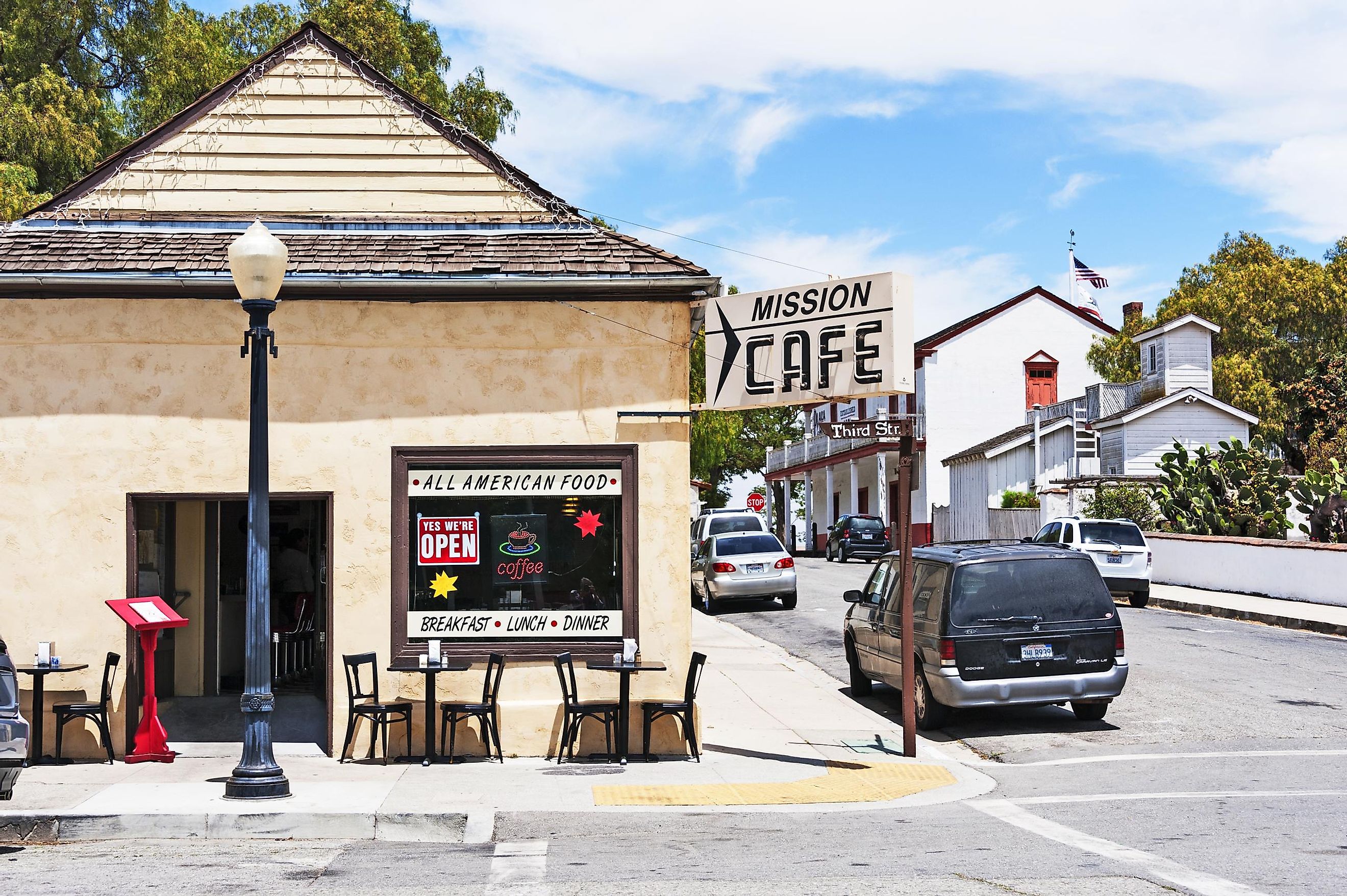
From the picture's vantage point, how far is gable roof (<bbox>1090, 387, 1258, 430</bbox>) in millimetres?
38375

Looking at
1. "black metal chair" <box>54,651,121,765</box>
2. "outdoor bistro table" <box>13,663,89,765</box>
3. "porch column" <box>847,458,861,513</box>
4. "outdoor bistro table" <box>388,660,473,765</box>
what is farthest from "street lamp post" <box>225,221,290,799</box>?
"porch column" <box>847,458,861,513</box>

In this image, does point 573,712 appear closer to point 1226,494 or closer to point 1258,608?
point 1258,608

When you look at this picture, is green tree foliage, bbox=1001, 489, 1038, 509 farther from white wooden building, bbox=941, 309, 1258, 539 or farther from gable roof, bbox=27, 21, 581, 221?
gable roof, bbox=27, 21, 581, 221

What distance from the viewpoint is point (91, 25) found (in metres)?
29.9

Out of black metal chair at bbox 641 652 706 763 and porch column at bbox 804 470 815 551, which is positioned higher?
porch column at bbox 804 470 815 551

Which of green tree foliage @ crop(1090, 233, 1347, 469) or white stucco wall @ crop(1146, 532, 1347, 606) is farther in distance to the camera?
green tree foliage @ crop(1090, 233, 1347, 469)

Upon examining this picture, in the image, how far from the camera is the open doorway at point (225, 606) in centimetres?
1186

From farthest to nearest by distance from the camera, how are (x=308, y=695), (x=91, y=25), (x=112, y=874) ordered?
(x=91, y=25) → (x=308, y=695) → (x=112, y=874)

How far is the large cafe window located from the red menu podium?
1944mm

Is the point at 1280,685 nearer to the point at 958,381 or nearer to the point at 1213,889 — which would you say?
the point at 1213,889

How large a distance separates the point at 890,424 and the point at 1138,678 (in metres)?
6.12

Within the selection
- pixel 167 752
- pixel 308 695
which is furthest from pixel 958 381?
pixel 167 752

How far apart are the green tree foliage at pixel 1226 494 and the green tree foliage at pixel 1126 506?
36 centimetres

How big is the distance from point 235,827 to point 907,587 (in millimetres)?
5833
